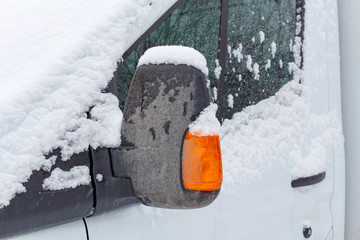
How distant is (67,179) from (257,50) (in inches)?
41.5

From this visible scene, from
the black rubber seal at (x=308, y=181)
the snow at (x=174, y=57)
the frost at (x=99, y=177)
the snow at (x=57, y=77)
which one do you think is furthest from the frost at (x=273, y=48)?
the frost at (x=99, y=177)

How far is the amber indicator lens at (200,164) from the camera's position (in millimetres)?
1460

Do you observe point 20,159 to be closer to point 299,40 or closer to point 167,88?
point 167,88

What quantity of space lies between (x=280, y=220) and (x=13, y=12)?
4.01ft

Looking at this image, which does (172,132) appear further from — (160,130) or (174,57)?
(174,57)

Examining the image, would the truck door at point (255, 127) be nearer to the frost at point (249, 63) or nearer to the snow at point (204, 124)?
the frost at point (249, 63)

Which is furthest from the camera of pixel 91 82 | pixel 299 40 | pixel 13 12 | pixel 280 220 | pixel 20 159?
pixel 299 40

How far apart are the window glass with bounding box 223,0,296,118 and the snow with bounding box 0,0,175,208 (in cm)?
51

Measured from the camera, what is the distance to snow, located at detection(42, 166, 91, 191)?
1416mm

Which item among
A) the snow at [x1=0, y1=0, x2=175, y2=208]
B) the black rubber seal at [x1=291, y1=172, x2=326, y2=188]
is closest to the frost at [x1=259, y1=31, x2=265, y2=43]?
the black rubber seal at [x1=291, y1=172, x2=326, y2=188]

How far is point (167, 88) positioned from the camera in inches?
57.0

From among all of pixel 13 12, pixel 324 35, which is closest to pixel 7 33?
pixel 13 12

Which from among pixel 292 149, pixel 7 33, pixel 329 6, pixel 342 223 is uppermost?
pixel 329 6

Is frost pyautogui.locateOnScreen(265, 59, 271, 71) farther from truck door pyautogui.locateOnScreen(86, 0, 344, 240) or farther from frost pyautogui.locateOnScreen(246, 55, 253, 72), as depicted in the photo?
frost pyautogui.locateOnScreen(246, 55, 253, 72)
